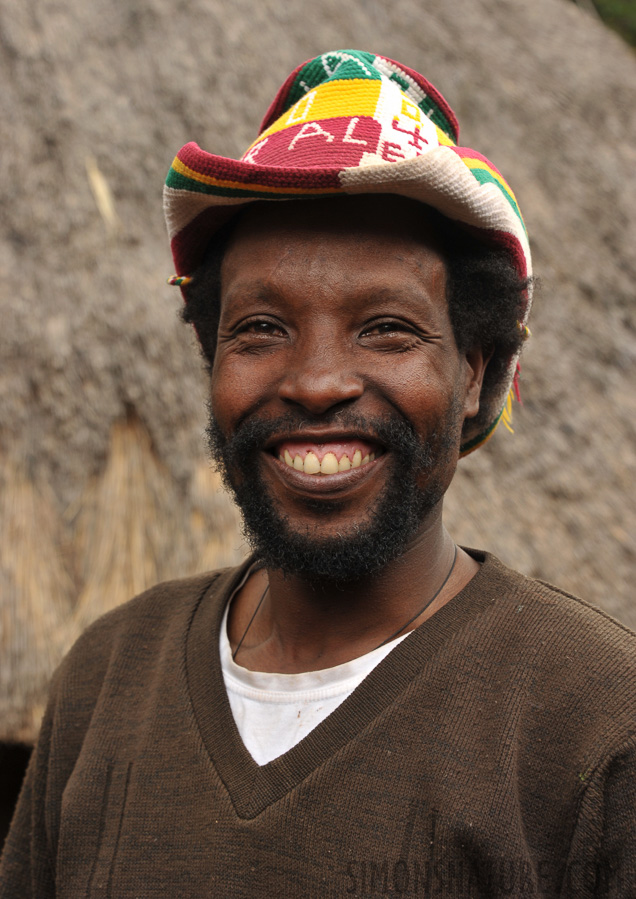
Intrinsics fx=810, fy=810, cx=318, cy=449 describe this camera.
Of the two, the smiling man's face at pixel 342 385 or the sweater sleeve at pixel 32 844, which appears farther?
the sweater sleeve at pixel 32 844

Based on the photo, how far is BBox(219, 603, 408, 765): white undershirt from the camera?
1.43 metres

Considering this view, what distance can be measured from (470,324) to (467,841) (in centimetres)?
89

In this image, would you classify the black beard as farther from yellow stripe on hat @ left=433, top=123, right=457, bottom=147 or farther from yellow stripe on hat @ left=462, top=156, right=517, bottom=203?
yellow stripe on hat @ left=433, top=123, right=457, bottom=147

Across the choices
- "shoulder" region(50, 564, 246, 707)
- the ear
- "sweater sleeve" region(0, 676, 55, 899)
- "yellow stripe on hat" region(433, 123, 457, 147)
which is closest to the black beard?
the ear

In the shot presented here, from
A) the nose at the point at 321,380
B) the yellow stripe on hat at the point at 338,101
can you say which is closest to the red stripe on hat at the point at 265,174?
the yellow stripe on hat at the point at 338,101

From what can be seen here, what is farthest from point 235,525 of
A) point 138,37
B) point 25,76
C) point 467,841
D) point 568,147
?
point 568,147

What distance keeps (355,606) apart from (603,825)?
0.55 m

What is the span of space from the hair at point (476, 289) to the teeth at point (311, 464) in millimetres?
369

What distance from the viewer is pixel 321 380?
1.34 metres

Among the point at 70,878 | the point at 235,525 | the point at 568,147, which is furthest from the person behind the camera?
the point at 568,147

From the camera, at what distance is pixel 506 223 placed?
1487 mm

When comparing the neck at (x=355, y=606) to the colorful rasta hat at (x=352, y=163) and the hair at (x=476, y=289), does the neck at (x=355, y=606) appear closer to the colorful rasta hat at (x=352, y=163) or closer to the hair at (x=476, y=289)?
the hair at (x=476, y=289)

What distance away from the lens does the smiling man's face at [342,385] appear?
1.38m

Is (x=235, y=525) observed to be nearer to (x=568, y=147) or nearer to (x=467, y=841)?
(x=467, y=841)
